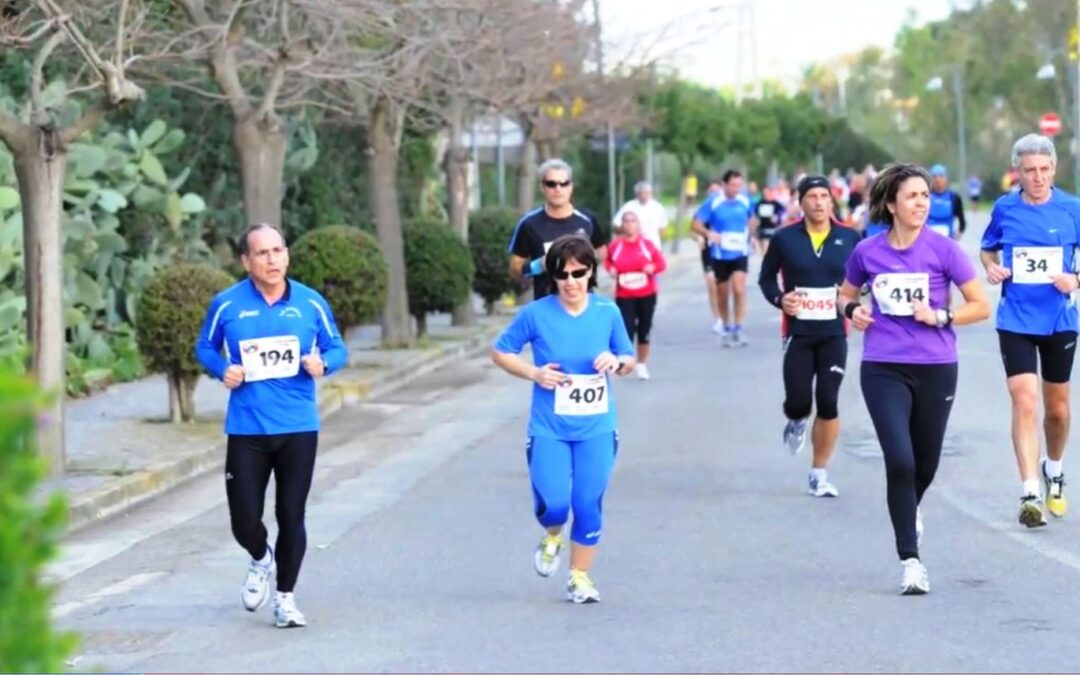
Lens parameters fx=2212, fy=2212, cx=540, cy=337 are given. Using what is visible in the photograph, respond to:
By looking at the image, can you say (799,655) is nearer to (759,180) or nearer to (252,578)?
(252,578)

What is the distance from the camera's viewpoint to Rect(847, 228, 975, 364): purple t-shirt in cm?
959

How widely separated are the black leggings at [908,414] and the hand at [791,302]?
295 centimetres

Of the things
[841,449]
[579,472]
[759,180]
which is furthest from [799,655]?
[759,180]

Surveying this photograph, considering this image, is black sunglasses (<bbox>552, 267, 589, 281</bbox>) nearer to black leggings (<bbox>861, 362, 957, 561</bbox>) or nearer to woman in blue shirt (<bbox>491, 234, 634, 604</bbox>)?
woman in blue shirt (<bbox>491, 234, 634, 604</bbox>)

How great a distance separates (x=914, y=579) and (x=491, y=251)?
2251 centimetres

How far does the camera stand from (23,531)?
3.16 metres

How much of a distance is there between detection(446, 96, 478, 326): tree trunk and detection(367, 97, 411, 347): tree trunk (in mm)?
2835

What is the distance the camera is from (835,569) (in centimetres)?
1004

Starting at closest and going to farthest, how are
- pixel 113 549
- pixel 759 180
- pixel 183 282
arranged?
pixel 113 549 → pixel 183 282 → pixel 759 180

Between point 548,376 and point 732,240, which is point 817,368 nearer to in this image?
point 548,376

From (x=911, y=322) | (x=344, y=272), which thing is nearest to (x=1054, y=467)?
(x=911, y=322)

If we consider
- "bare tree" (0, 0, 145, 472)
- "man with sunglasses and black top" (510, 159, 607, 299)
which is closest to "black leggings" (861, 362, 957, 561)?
"man with sunglasses and black top" (510, 159, 607, 299)

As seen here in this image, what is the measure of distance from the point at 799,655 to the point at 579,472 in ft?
5.41

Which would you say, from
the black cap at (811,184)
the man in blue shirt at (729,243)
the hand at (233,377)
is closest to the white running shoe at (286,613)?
the hand at (233,377)
